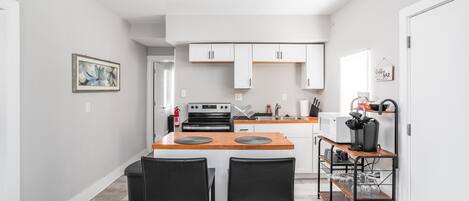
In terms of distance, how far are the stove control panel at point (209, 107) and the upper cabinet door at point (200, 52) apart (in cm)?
75

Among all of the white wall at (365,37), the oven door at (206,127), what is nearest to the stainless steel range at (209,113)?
the oven door at (206,127)

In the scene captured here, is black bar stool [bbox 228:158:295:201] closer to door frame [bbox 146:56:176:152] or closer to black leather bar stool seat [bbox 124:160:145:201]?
black leather bar stool seat [bbox 124:160:145:201]

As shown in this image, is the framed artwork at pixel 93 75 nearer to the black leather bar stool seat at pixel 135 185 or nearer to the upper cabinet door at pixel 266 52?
the black leather bar stool seat at pixel 135 185

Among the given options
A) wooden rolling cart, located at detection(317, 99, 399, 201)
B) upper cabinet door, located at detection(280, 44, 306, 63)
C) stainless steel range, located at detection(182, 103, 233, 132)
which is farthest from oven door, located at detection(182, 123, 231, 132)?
wooden rolling cart, located at detection(317, 99, 399, 201)

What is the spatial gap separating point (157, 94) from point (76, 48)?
8.89ft

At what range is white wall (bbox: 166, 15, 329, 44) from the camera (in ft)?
13.7

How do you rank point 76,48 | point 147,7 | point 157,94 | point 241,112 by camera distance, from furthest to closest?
point 157,94 < point 241,112 < point 147,7 < point 76,48

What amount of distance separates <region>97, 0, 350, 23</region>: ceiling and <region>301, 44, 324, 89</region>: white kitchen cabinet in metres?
0.54

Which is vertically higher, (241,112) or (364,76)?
(364,76)

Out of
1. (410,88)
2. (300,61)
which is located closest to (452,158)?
(410,88)

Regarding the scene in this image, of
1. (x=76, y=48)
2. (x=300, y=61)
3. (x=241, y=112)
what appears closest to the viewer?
(x=76, y=48)

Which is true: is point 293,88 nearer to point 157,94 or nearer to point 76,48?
point 157,94

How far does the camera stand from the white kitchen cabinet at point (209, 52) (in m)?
4.29

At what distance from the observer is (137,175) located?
90.0 inches
